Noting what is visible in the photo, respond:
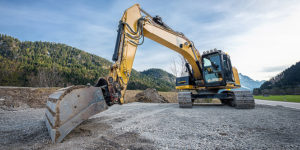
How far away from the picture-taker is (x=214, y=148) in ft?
5.19

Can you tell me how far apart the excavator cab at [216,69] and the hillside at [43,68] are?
1597 cm

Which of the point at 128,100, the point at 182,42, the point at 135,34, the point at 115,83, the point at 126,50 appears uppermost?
Result: the point at 182,42

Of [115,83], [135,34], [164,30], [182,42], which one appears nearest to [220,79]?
[182,42]

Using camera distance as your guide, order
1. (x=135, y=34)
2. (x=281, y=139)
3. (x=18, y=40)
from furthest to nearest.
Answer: (x=18, y=40)
(x=135, y=34)
(x=281, y=139)

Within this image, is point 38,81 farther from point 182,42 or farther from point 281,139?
point 281,139

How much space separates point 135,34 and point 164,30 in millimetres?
1805

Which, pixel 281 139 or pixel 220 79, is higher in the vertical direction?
pixel 220 79

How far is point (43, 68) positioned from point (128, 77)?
36.7m

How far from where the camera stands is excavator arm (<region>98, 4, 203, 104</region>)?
10.2ft

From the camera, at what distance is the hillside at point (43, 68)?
25.2 meters

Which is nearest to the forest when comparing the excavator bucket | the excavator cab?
the excavator cab

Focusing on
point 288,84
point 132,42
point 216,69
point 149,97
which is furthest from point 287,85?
point 132,42

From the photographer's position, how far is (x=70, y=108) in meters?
1.89

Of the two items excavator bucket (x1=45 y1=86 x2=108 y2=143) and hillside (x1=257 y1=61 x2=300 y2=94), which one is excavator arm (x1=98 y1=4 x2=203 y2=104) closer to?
excavator bucket (x1=45 y1=86 x2=108 y2=143)
